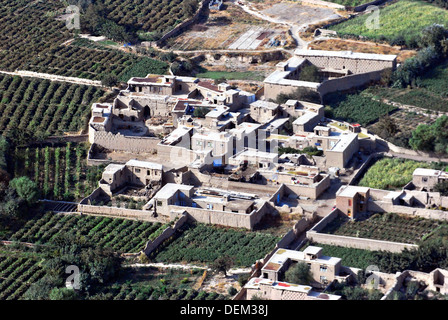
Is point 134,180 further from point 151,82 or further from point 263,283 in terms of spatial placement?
point 263,283

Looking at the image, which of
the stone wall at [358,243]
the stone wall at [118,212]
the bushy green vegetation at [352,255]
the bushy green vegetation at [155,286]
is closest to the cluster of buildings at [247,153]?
the stone wall at [118,212]

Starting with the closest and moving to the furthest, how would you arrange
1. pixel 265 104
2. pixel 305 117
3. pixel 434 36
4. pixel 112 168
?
pixel 112 168 → pixel 305 117 → pixel 265 104 → pixel 434 36

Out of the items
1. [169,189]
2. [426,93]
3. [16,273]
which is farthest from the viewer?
[426,93]

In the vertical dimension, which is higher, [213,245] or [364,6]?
[364,6]

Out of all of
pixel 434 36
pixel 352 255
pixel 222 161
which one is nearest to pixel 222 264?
pixel 352 255

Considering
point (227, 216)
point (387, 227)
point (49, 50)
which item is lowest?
point (387, 227)

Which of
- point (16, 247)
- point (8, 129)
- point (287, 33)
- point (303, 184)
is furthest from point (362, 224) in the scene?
point (287, 33)

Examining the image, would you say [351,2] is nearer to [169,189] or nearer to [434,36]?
[434,36]
